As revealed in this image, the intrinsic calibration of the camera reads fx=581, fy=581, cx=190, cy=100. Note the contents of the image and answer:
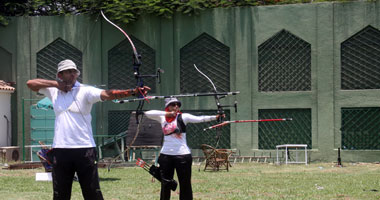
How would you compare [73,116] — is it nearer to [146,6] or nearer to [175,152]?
[175,152]

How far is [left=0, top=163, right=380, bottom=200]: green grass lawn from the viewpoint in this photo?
10.8m

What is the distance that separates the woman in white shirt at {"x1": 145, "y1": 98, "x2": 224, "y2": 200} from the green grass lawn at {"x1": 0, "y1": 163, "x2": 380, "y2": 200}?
2142 millimetres

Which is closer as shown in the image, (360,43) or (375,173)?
(375,173)

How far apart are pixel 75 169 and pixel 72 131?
0.43m

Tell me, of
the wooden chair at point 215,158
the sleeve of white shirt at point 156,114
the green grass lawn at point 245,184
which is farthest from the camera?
the wooden chair at point 215,158

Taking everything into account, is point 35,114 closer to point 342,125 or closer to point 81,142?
point 342,125

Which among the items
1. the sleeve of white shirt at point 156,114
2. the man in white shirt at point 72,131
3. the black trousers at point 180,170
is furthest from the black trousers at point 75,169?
the sleeve of white shirt at point 156,114

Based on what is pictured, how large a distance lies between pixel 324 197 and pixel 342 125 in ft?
28.6

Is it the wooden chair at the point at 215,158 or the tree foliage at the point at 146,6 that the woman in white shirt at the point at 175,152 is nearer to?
the wooden chair at the point at 215,158

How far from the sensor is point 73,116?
6527 millimetres

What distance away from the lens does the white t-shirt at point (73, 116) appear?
6.43 meters

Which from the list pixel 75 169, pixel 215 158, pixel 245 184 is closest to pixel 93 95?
pixel 75 169

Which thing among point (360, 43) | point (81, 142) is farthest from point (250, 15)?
point (81, 142)

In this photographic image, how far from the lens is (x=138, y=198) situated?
10.4 m
